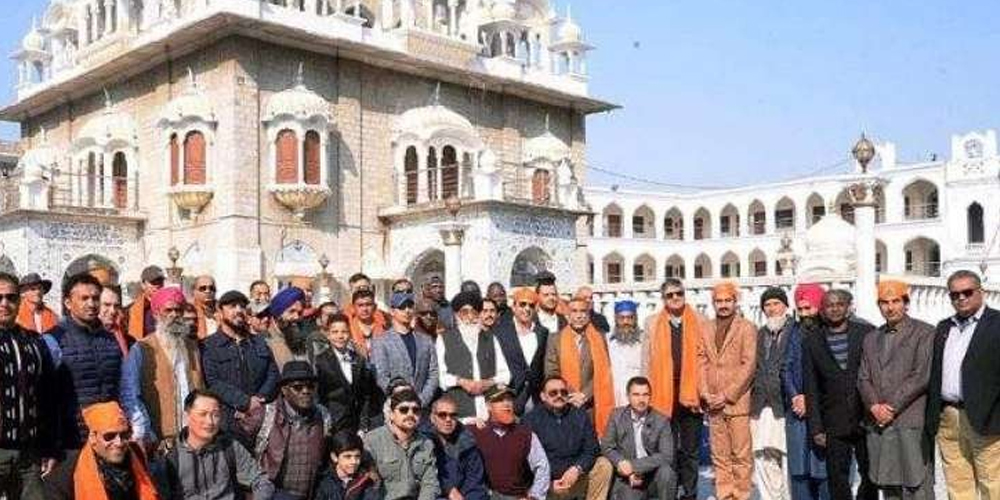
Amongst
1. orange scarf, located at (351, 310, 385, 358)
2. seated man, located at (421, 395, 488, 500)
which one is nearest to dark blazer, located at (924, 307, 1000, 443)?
seated man, located at (421, 395, 488, 500)

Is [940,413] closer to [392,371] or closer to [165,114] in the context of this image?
[392,371]

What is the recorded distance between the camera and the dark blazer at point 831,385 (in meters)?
7.04

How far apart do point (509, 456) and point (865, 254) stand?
8788mm

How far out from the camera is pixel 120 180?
2434 cm

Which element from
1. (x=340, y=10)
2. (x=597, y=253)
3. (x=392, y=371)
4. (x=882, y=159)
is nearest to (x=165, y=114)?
(x=340, y=10)

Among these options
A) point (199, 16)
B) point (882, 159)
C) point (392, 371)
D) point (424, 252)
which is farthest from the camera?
point (882, 159)

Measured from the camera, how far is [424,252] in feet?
77.7

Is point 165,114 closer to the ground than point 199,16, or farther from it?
closer to the ground

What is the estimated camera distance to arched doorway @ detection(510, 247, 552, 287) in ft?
78.5

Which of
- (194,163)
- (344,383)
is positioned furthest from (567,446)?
(194,163)

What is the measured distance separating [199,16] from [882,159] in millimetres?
37580

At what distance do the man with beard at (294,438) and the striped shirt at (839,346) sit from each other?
11.2 ft

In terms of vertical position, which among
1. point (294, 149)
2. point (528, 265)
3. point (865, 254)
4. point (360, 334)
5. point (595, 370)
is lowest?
point (595, 370)

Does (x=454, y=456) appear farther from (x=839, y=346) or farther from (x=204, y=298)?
(x=839, y=346)
